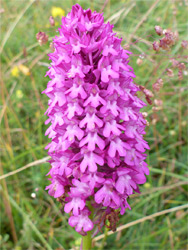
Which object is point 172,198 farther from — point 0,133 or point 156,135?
point 0,133

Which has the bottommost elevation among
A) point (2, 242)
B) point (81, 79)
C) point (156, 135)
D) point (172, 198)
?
point (172, 198)

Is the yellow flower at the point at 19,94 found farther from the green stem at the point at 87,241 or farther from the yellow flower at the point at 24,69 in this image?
the green stem at the point at 87,241

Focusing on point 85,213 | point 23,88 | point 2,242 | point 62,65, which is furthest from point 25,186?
point 62,65

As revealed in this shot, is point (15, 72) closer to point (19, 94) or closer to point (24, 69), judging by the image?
point (24, 69)

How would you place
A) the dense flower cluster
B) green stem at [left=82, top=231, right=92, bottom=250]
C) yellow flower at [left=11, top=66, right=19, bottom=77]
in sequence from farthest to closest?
yellow flower at [left=11, top=66, right=19, bottom=77] < green stem at [left=82, top=231, right=92, bottom=250] < the dense flower cluster

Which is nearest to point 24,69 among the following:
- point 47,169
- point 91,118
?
point 47,169

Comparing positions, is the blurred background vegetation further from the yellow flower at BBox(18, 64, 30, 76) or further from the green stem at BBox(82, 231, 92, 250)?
the green stem at BBox(82, 231, 92, 250)

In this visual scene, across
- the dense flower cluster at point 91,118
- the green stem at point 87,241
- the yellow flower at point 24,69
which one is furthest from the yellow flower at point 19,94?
the green stem at point 87,241

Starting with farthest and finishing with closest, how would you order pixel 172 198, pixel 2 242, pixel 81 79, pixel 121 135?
pixel 172 198 → pixel 2 242 → pixel 121 135 → pixel 81 79

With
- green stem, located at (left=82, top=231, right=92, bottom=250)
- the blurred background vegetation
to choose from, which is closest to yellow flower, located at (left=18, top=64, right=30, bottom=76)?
the blurred background vegetation
